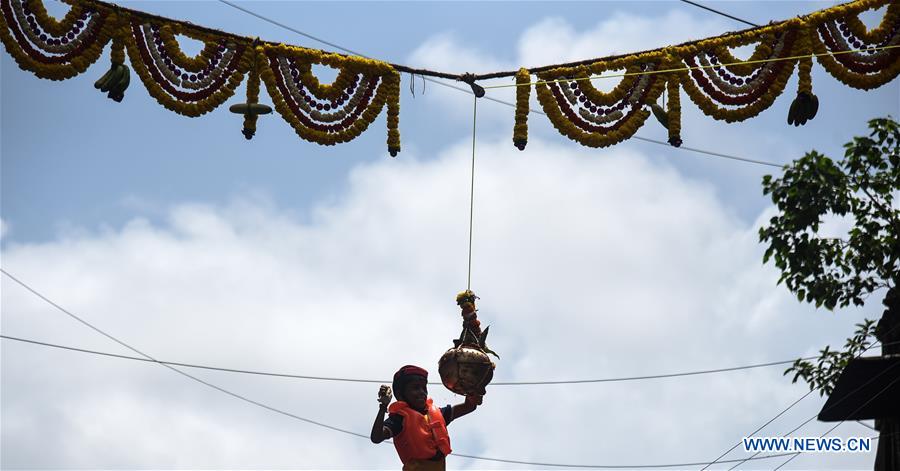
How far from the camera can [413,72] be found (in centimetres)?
1183

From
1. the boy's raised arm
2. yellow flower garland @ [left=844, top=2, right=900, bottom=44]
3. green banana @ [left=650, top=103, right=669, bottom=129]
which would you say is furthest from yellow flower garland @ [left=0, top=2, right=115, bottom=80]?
yellow flower garland @ [left=844, top=2, right=900, bottom=44]

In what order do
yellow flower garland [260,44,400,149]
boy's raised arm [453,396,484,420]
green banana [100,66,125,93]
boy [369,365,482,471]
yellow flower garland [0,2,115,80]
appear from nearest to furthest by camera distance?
yellow flower garland [0,2,115,80] < green banana [100,66,125,93] < boy [369,365,482,471] < yellow flower garland [260,44,400,149] < boy's raised arm [453,396,484,420]

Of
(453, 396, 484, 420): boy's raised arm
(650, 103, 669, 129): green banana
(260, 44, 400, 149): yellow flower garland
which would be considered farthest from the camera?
(453, 396, 484, 420): boy's raised arm

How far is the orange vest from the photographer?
37.8 ft

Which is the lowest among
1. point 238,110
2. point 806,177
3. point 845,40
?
point 238,110

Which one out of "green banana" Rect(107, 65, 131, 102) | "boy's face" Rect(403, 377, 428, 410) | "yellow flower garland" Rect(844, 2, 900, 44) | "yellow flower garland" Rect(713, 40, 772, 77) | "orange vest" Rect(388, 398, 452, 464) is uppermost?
"yellow flower garland" Rect(844, 2, 900, 44)

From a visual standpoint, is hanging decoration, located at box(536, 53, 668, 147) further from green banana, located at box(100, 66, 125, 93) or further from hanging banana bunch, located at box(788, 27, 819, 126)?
green banana, located at box(100, 66, 125, 93)

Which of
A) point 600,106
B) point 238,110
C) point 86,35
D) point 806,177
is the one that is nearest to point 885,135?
point 806,177

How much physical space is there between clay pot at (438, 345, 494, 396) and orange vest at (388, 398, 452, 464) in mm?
347

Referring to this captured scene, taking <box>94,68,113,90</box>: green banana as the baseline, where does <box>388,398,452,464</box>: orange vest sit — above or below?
below

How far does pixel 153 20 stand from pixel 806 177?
287 inches

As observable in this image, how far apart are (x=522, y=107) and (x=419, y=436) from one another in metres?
2.90

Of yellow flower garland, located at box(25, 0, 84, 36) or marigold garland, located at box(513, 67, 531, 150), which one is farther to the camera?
marigold garland, located at box(513, 67, 531, 150)

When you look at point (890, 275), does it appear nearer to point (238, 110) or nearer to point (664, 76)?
point (664, 76)
